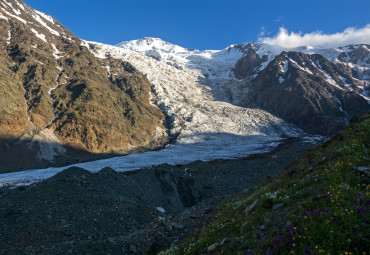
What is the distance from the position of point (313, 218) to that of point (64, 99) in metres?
104

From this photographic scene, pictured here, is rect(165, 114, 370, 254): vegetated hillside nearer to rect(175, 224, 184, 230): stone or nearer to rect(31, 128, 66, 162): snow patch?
rect(175, 224, 184, 230): stone

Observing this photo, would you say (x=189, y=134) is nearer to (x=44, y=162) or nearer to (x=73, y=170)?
(x=44, y=162)

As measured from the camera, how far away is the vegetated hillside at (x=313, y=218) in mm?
4523

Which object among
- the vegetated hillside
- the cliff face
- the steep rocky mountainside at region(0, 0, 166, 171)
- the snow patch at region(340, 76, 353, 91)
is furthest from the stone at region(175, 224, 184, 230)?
the snow patch at region(340, 76, 353, 91)

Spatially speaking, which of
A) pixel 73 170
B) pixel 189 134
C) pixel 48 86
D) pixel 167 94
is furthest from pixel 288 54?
pixel 73 170

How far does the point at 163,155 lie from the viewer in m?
76.4

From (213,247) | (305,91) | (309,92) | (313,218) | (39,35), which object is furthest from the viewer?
(305,91)

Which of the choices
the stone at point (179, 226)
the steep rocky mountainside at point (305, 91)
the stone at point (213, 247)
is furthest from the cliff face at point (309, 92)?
the stone at point (213, 247)

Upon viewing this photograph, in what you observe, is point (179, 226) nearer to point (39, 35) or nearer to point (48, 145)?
point (48, 145)

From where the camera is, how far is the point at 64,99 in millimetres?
95188

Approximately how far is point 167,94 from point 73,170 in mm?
123356

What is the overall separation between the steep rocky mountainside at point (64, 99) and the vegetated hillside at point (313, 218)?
74922mm

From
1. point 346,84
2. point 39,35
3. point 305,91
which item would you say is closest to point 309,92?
point 305,91

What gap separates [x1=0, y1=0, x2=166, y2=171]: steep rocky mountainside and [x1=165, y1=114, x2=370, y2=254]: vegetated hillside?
74.9 m
